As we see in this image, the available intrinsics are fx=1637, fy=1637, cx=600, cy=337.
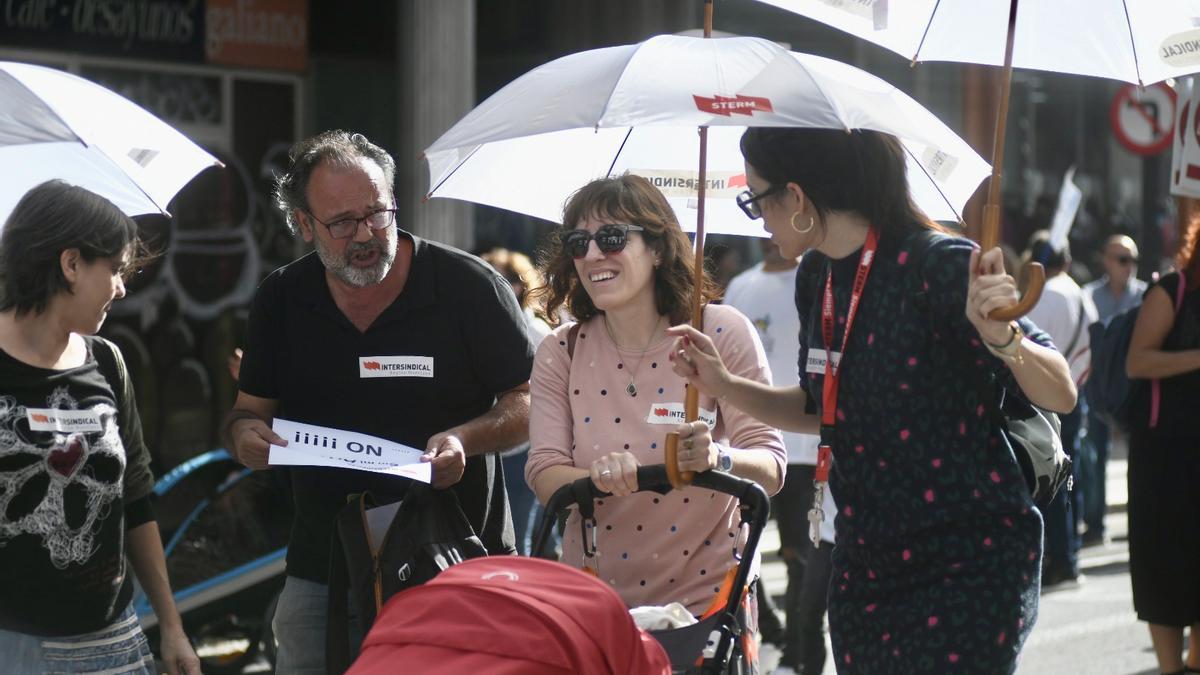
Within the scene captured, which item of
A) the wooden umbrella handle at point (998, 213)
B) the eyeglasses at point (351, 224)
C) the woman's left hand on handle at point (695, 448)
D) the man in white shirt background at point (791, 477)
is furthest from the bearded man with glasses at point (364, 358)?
the man in white shirt background at point (791, 477)

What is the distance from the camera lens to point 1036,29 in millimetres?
3781

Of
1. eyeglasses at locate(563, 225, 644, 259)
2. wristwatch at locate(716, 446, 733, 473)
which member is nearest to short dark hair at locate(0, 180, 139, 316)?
eyeglasses at locate(563, 225, 644, 259)

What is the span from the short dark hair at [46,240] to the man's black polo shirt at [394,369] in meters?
0.71

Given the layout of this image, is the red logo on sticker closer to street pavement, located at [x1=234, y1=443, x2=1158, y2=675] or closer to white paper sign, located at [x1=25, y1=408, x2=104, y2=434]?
white paper sign, located at [x1=25, y1=408, x2=104, y2=434]

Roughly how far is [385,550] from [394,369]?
54 cm

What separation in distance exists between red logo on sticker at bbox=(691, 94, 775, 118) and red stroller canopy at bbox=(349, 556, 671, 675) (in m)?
1.01

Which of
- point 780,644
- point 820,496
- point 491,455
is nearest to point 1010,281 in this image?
point 820,496

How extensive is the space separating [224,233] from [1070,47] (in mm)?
9256

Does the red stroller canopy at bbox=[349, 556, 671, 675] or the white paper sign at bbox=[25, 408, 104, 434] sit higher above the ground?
the white paper sign at bbox=[25, 408, 104, 434]

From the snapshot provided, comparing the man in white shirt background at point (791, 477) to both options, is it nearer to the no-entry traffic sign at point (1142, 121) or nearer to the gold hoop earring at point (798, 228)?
the gold hoop earring at point (798, 228)

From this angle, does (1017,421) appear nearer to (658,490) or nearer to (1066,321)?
(658,490)

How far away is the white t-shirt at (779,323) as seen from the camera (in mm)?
7707

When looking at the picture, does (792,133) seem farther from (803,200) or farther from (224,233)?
(224,233)

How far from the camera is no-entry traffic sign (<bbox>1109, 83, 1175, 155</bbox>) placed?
574 inches
